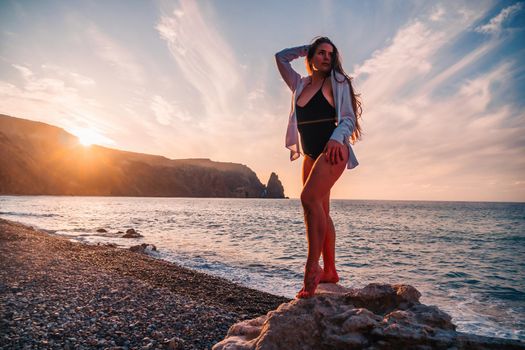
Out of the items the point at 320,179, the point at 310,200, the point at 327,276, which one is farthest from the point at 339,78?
the point at 327,276

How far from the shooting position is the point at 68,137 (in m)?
124

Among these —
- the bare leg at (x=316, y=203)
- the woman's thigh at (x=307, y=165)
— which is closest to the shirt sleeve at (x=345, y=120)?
the bare leg at (x=316, y=203)

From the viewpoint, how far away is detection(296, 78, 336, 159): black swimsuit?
3219 mm

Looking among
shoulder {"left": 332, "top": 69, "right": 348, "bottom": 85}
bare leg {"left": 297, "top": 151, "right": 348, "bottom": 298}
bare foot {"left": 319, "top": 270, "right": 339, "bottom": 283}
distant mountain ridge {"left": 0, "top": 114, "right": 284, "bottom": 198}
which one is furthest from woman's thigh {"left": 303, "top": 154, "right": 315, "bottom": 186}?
distant mountain ridge {"left": 0, "top": 114, "right": 284, "bottom": 198}

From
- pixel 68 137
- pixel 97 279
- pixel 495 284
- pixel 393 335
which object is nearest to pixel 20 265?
pixel 97 279

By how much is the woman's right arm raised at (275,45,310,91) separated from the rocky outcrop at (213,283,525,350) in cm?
232

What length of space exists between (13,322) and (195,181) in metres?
154

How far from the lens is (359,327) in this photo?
8.00 ft

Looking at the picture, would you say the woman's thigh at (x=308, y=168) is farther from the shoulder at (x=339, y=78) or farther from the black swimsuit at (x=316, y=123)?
the shoulder at (x=339, y=78)

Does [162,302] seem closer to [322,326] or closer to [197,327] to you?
[197,327]

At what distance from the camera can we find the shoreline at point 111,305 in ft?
13.1

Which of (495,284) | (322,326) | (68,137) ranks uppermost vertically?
(68,137)

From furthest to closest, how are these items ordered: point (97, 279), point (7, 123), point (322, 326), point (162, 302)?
point (7, 123)
point (97, 279)
point (162, 302)
point (322, 326)

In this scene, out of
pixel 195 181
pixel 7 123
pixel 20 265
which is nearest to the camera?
pixel 20 265
